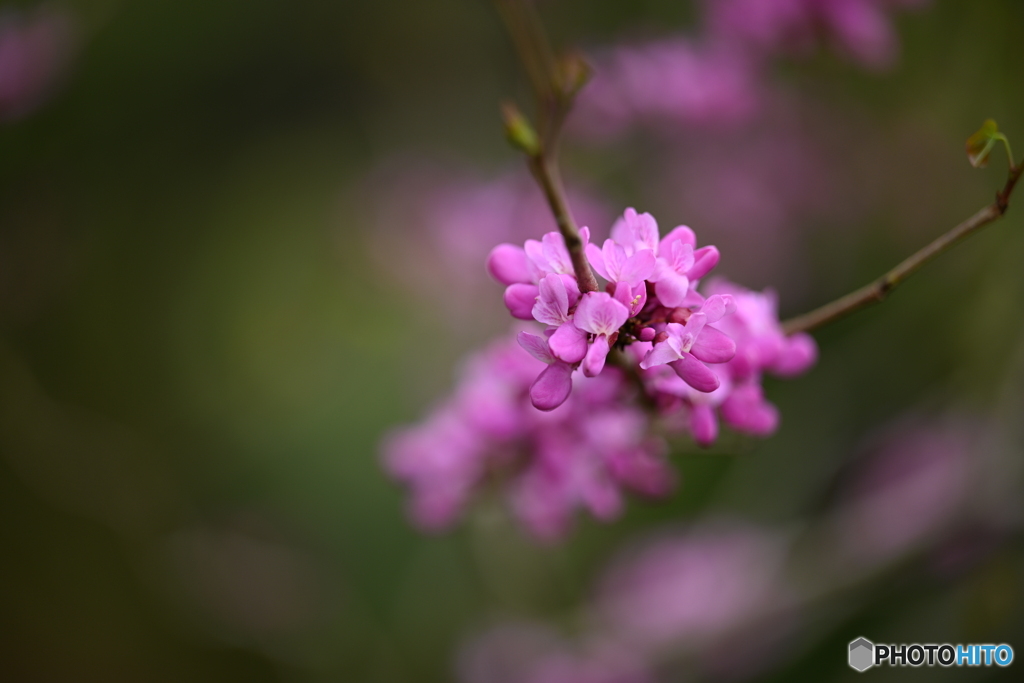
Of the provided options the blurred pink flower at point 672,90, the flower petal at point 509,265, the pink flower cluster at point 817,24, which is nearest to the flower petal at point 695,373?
the flower petal at point 509,265

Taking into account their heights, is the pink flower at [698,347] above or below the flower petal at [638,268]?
below

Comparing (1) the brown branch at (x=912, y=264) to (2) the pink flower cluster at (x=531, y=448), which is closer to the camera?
(1) the brown branch at (x=912, y=264)

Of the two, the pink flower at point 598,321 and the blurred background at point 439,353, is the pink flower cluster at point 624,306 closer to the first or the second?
the pink flower at point 598,321

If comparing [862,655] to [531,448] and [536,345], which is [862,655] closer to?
[531,448]

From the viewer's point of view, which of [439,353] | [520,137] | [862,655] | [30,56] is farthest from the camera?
[439,353]

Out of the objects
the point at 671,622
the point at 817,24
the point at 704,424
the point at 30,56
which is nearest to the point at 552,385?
the point at 704,424

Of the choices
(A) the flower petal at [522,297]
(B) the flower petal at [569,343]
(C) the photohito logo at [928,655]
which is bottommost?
(C) the photohito logo at [928,655]

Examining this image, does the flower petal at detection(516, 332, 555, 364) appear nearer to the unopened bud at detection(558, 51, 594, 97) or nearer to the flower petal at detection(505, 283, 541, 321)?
the flower petal at detection(505, 283, 541, 321)

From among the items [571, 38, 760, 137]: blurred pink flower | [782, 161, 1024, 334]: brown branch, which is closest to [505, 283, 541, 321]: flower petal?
[782, 161, 1024, 334]: brown branch
